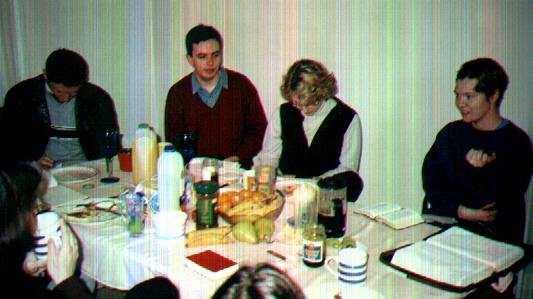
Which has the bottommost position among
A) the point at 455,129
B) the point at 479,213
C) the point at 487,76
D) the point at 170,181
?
the point at 479,213

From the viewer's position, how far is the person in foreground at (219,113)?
3041mm

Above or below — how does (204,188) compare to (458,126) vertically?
below

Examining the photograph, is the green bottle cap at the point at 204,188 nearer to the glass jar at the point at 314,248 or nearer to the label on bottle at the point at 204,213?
the label on bottle at the point at 204,213

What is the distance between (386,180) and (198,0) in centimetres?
187

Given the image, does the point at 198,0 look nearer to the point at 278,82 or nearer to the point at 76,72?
the point at 278,82

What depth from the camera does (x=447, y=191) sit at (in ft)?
7.43

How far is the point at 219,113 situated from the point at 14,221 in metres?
1.90

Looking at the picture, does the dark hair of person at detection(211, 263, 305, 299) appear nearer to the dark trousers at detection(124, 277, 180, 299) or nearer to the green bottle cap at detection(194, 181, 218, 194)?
the dark trousers at detection(124, 277, 180, 299)

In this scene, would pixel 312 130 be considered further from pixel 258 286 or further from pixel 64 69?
pixel 258 286

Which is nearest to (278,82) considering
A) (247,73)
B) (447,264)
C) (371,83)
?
(247,73)

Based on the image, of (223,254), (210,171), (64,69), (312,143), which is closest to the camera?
(223,254)

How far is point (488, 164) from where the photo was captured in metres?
2.19

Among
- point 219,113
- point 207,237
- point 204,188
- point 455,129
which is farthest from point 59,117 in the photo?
point 455,129

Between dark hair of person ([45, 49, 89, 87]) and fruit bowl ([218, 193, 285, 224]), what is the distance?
57.0 inches
